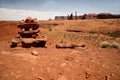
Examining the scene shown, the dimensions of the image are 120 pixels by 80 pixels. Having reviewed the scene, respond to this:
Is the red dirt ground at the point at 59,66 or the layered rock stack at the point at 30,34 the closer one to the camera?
the red dirt ground at the point at 59,66

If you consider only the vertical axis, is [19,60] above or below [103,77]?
above

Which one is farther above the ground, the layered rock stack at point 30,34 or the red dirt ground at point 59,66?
the layered rock stack at point 30,34

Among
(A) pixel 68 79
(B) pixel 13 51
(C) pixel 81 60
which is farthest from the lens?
(B) pixel 13 51

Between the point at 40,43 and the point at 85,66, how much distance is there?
4.93 meters

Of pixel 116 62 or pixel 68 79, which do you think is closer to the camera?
pixel 68 79

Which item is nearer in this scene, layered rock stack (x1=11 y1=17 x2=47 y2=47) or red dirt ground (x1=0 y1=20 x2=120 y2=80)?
red dirt ground (x1=0 y1=20 x2=120 y2=80)

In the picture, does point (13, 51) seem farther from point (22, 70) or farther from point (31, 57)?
point (22, 70)

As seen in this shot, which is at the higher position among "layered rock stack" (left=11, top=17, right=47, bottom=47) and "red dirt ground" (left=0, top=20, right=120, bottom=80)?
"layered rock stack" (left=11, top=17, right=47, bottom=47)

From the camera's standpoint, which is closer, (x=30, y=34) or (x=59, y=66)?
(x=59, y=66)

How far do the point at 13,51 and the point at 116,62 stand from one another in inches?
234

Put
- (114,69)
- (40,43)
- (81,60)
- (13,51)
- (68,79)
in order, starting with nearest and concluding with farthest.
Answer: (68,79) → (114,69) → (81,60) → (13,51) → (40,43)

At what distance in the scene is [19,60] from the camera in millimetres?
8422

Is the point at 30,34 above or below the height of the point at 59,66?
above

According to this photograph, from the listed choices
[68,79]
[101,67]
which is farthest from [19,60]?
[101,67]
